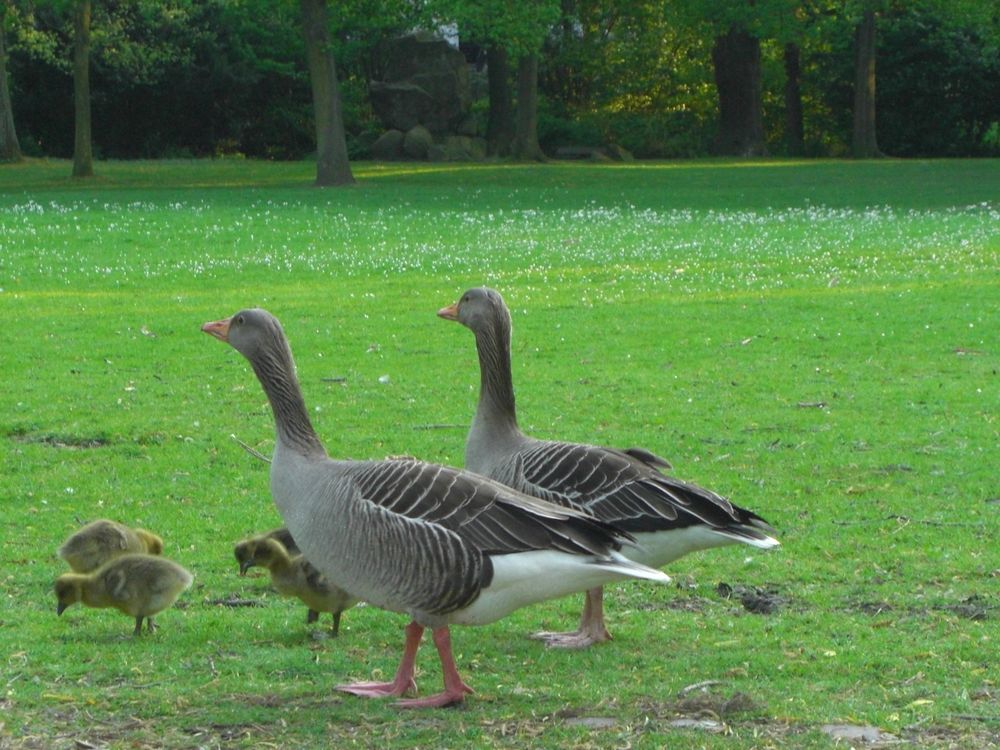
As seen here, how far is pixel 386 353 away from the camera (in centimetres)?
1352

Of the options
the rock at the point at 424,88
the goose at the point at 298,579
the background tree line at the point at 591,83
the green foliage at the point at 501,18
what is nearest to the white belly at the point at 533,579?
the goose at the point at 298,579

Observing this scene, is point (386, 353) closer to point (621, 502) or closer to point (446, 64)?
point (621, 502)

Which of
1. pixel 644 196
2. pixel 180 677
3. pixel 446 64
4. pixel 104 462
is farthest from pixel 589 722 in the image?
pixel 446 64

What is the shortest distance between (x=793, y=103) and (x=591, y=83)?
26.2 ft

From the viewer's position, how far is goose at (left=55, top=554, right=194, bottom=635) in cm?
599

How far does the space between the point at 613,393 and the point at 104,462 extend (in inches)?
170

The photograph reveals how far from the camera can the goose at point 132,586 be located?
5988 mm

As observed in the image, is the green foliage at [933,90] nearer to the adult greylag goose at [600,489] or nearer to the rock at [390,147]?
the rock at [390,147]

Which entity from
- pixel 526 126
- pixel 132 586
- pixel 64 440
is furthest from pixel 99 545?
pixel 526 126

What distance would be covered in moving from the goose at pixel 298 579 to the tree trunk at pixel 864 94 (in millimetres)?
44036

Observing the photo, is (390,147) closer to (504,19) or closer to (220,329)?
(504,19)

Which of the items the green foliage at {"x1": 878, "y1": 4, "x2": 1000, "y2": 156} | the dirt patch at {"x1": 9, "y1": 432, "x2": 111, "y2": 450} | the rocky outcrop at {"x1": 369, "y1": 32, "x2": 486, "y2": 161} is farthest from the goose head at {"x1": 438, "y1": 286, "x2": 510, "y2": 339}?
the green foliage at {"x1": 878, "y1": 4, "x2": 1000, "y2": 156}

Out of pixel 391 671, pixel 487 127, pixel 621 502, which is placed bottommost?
pixel 391 671

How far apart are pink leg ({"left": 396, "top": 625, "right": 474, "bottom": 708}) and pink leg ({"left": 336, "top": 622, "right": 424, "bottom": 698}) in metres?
0.09
